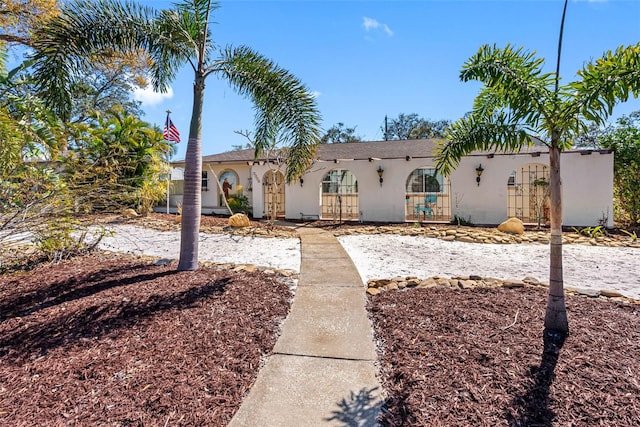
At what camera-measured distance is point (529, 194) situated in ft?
45.3

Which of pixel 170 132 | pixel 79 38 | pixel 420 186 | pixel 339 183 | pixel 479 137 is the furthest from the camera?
pixel 339 183

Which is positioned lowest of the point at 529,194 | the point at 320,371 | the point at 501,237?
the point at 320,371

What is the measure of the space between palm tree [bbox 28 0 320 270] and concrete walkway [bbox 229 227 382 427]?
276 centimetres

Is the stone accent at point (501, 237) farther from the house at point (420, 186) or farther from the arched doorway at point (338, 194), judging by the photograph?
the arched doorway at point (338, 194)

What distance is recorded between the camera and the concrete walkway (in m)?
2.30

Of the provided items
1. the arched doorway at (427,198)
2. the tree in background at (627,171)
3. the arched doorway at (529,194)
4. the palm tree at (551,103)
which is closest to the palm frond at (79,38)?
the palm tree at (551,103)

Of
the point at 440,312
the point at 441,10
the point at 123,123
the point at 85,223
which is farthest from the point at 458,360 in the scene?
Answer: the point at 123,123

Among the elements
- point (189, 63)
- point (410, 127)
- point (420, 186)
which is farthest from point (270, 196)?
point (410, 127)

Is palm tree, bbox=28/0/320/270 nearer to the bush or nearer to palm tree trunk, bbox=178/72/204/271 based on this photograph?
palm tree trunk, bbox=178/72/204/271

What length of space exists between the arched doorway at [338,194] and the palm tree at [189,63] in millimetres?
9951

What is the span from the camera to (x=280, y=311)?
4012 mm

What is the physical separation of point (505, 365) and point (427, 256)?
4.58 metres

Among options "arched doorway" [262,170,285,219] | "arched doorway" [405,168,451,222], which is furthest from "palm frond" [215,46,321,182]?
"arched doorway" [262,170,285,219]

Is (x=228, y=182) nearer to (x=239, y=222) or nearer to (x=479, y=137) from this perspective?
(x=239, y=222)
